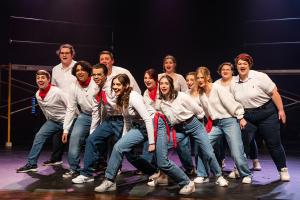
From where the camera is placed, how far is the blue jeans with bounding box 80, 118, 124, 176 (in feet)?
17.2

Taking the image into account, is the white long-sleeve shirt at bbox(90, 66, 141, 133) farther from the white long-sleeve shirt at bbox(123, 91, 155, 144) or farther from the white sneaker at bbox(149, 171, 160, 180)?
the white sneaker at bbox(149, 171, 160, 180)

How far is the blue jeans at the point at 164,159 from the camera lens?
4672 millimetres

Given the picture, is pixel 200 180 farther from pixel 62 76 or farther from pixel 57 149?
pixel 62 76

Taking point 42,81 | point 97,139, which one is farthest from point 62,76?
point 97,139

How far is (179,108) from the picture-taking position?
492cm

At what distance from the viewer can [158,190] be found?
195 inches

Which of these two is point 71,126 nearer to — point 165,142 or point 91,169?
point 91,169

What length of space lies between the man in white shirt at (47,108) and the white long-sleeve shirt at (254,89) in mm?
1993

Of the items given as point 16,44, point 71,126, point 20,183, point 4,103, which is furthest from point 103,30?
point 20,183

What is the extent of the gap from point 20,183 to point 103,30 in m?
4.22

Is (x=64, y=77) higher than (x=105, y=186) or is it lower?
higher

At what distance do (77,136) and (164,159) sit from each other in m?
1.18

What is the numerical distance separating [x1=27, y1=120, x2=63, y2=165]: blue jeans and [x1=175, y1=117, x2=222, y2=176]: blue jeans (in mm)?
1677

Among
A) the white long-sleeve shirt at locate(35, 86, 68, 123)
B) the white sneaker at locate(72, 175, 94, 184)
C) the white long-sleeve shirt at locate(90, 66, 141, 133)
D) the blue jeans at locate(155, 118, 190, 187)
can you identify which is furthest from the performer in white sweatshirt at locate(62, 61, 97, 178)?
the blue jeans at locate(155, 118, 190, 187)
